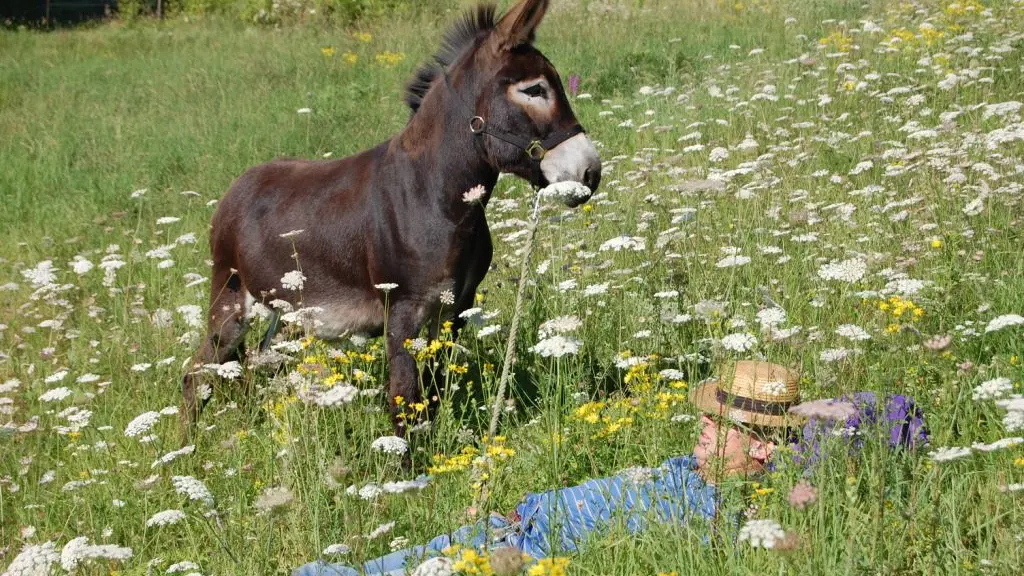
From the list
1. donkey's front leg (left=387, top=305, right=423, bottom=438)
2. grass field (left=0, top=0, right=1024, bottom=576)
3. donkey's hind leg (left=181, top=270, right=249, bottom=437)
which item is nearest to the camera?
grass field (left=0, top=0, right=1024, bottom=576)

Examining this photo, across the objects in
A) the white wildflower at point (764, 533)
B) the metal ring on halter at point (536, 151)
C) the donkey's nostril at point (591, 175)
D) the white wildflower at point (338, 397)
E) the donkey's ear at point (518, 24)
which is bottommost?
the white wildflower at point (338, 397)

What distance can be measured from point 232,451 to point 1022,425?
9.41 ft

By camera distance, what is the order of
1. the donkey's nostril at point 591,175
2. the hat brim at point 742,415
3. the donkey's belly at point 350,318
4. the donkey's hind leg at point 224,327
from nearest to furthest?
the hat brim at point 742,415 < the donkey's nostril at point 591,175 < the donkey's belly at point 350,318 < the donkey's hind leg at point 224,327

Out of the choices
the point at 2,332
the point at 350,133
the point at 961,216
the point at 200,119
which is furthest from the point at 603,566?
the point at 200,119

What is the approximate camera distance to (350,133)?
996 centimetres

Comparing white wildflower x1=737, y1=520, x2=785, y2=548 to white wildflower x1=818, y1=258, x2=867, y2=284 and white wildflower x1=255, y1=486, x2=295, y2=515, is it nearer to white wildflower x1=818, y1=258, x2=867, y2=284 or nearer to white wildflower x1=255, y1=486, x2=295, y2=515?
white wildflower x1=255, y1=486, x2=295, y2=515

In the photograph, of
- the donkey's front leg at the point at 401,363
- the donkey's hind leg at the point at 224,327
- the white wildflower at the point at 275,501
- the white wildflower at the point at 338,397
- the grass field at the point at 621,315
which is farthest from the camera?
the donkey's hind leg at the point at 224,327

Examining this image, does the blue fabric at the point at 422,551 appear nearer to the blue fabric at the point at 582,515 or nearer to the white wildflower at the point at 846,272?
the blue fabric at the point at 582,515

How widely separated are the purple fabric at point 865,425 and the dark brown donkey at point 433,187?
4.71ft

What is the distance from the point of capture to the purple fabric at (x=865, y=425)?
8.03ft

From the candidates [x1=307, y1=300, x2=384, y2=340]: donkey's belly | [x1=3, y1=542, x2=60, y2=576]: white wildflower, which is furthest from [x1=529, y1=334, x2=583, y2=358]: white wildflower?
[x1=307, y1=300, x2=384, y2=340]: donkey's belly

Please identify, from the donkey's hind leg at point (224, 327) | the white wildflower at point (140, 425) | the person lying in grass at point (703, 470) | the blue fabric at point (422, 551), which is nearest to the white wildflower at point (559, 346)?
the person lying in grass at point (703, 470)

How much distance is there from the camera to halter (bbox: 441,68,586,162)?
3885mm

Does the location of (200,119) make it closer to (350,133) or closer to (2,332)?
(350,133)
